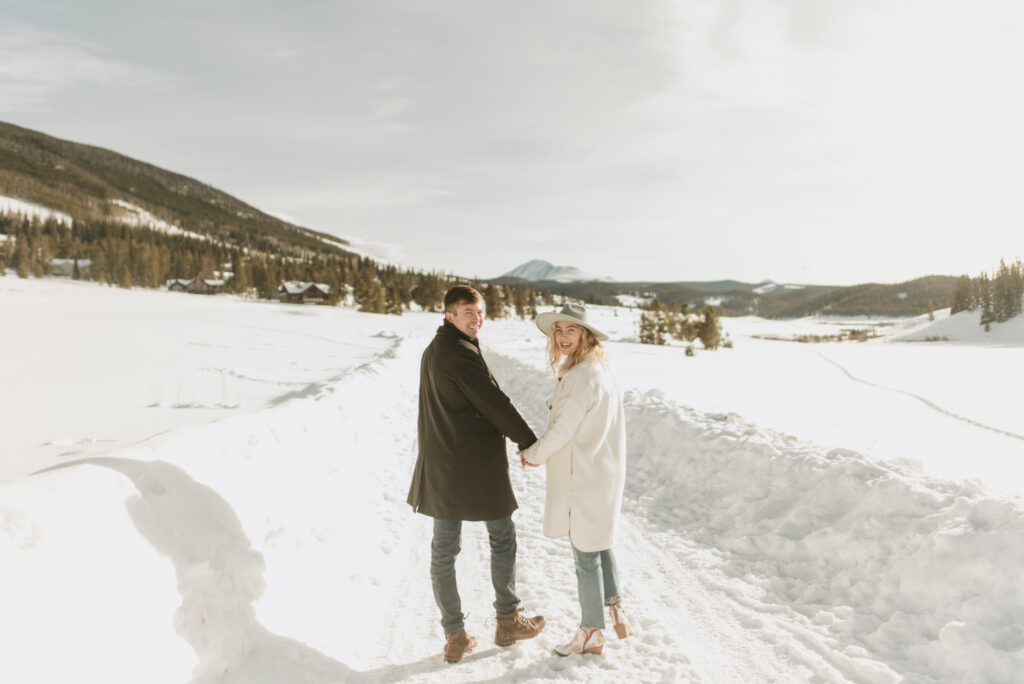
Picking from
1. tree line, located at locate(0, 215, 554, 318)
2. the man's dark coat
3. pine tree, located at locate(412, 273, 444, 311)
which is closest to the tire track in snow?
the man's dark coat

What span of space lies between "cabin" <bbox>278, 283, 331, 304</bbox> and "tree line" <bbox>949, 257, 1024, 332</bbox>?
105m

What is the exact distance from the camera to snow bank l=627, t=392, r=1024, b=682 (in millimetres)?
3309

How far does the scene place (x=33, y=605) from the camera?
2.33 metres

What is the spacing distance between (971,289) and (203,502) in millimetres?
120344

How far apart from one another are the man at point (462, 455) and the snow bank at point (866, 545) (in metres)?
2.48

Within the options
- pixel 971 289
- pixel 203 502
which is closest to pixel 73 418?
pixel 203 502

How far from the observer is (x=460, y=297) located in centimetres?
360

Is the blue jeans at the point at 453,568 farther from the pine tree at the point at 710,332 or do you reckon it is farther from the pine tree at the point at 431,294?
the pine tree at the point at 431,294

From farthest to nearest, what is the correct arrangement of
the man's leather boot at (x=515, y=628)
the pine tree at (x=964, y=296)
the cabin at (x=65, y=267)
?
1. the cabin at (x=65, y=267)
2. the pine tree at (x=964, y=296)
3. the man's leather boot at (x=515, y=628)

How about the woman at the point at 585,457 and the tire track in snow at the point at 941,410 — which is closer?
the woman at the point at 585,457

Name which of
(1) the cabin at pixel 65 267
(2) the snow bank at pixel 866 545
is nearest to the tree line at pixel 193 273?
(1) the cabin at pixel 65 267

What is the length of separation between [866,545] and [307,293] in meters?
101

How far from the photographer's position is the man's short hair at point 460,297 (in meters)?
3.59

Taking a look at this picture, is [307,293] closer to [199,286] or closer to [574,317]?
[199,286]
